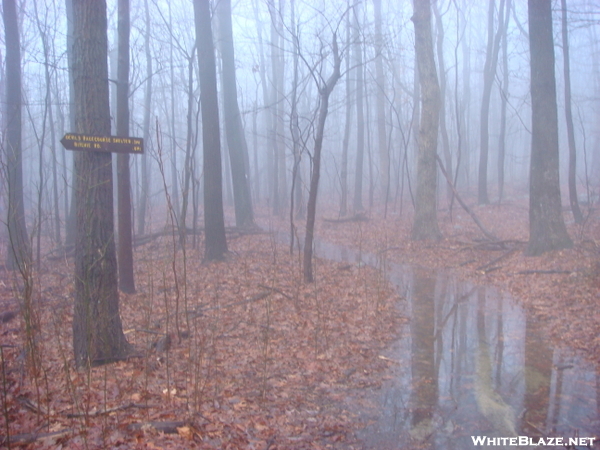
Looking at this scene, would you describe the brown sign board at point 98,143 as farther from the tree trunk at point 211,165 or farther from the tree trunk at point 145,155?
the tree trunk at point 145,155

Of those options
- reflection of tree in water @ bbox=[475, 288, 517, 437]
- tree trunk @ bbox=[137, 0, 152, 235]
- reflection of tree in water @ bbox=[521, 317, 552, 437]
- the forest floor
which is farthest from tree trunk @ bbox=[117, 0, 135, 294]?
reflection of tree in water @ bbox=[521, 317, 552, 437]

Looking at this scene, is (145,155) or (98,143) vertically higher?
(145,155)

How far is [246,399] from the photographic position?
5258mm

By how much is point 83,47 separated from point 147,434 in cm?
469

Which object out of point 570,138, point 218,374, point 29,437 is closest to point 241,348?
point 218,374

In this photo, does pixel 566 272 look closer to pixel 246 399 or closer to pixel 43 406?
pixel 246 399

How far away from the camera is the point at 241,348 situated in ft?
23.0

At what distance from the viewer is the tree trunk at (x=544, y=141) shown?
11.7 metres

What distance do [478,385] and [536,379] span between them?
76cm

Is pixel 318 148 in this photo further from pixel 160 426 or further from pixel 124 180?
pixel 160 426

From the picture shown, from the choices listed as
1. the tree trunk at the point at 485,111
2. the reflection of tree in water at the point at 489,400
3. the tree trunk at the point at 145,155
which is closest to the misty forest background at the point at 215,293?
the reflection of tree in water at the point at 489,400

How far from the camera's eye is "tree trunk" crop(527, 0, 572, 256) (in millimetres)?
11719

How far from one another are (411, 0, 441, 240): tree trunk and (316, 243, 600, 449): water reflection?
23.7 ft

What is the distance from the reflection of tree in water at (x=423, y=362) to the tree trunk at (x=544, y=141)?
131 inches
